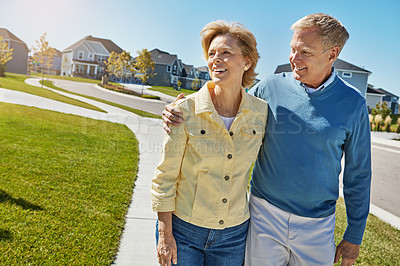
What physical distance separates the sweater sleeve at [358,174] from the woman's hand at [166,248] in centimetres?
119

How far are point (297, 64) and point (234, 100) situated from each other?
0.47 metres

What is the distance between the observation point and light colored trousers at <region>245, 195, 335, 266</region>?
6.41ft

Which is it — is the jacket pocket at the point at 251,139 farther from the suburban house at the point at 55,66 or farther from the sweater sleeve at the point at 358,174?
the suburban house at the point at 55,66

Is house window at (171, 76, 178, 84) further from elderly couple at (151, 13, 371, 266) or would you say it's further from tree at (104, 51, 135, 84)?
elderly couple at (151, 13, 371, 266)

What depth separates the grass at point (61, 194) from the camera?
308 centimetres

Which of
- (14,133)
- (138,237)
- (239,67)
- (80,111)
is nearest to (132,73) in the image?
(80,111)

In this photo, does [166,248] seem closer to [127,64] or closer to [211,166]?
[211,166]

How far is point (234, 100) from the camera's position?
1983 mm

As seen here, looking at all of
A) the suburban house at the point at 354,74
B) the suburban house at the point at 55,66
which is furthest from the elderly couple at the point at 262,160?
the suburban house at the point at 354,74

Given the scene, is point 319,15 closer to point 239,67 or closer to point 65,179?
point 239,67

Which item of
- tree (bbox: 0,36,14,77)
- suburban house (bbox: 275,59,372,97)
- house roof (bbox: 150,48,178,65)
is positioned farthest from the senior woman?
suburban house (bbox: 275,59,372,97)

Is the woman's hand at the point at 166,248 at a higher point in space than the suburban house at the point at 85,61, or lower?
lower

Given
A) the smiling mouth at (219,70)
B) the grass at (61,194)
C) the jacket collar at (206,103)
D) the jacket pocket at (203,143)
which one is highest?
the smiling mouth at (219,70)

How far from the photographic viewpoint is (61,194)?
4453 mm
